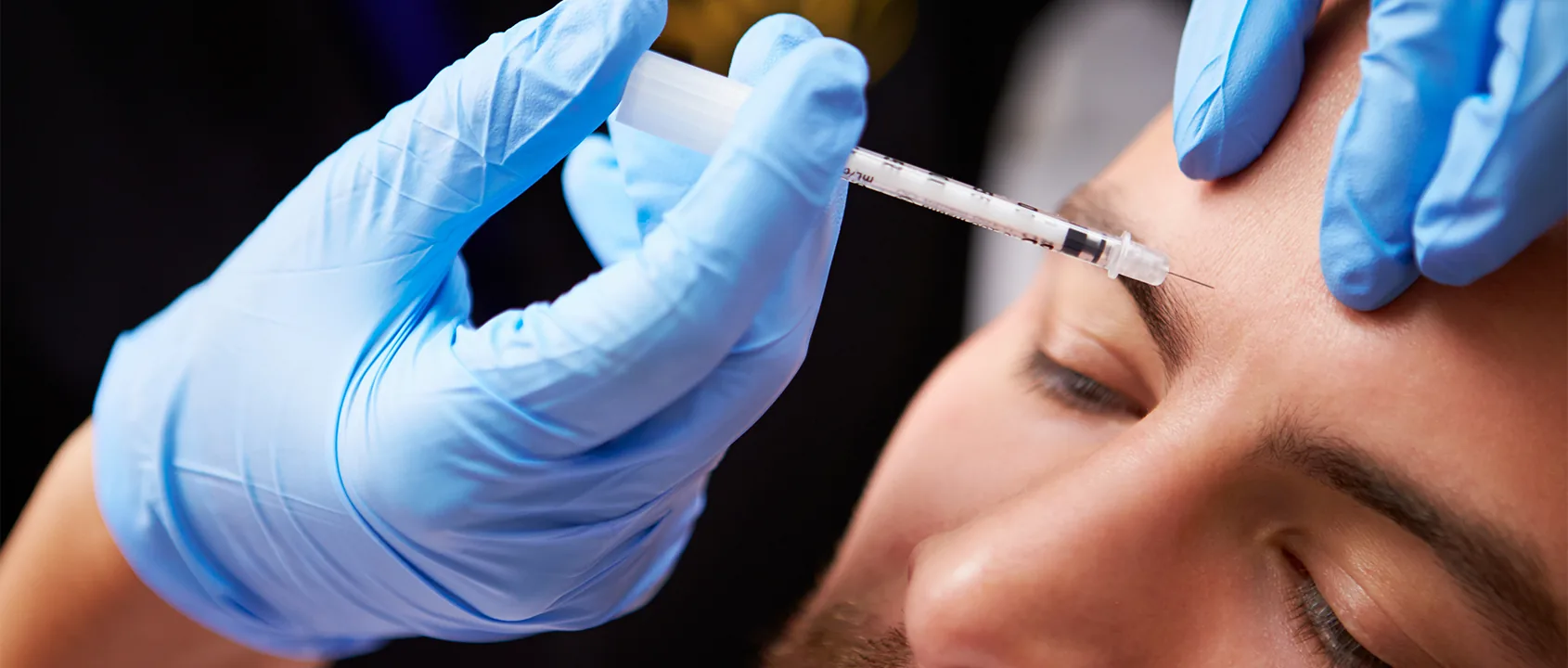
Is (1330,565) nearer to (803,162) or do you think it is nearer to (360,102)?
(803,162)

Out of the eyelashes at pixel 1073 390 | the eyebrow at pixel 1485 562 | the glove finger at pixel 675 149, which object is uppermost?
the glove finger at pixel 675 149

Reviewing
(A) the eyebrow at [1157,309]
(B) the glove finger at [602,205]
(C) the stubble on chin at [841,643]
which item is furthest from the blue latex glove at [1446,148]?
(B) the glove finger at [602,205]

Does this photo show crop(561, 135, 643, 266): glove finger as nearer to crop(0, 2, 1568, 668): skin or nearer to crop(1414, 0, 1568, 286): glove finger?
crop(0, 2, 1568, 668): skin

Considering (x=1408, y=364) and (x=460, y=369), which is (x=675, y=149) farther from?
(x=1408, y=364)

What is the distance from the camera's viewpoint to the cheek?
89cm

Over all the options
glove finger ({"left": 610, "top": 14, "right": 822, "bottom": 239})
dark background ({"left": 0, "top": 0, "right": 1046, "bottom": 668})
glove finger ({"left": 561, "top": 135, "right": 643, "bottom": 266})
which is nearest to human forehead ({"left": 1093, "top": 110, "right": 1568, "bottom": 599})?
glove finger ({"left": 610, "top": 14, "right": 822, "bottom": 239})

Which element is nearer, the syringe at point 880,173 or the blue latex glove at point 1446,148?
the blue latex glove at point 1446,148

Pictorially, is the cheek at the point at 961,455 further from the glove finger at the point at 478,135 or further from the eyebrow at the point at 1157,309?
the glove finger at the point at 478,135

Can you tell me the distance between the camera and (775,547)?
61.2 inches

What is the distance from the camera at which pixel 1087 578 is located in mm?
737

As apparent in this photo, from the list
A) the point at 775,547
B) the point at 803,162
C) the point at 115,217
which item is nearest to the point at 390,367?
the point at 803,162

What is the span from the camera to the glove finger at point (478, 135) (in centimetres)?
75

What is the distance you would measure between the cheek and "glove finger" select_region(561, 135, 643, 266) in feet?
1.18

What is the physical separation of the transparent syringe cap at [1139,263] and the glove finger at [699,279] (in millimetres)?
229
